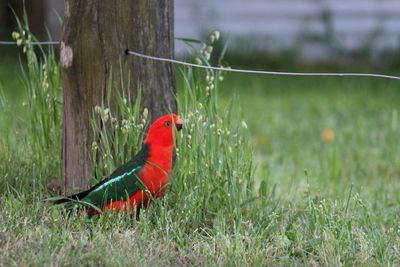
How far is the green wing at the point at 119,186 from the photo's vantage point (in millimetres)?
3410

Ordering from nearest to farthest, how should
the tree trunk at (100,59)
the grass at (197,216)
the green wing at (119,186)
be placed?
1. the grass at (197,216)
2. the green wing at (119,186)
3. the tree trunk at (100,59)

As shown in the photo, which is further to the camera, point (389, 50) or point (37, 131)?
point (389, 50)

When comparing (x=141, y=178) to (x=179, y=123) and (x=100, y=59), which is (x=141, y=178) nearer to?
(x=179, y=123)

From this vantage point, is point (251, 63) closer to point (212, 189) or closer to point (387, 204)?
point (387, 204)

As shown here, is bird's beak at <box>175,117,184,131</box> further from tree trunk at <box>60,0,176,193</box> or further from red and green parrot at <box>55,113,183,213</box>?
tree trunk at <box>60,0,176,193</box>

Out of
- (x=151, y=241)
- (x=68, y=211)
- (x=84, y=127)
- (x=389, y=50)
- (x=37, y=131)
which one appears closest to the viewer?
(x=151, y=241)

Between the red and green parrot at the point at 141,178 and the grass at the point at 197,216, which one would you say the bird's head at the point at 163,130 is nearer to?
the red and green parrot at the point at 141,178

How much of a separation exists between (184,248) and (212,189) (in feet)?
1.47

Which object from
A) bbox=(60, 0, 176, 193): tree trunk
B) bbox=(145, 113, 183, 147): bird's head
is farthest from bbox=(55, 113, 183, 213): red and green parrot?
bbox=(60, 0, 176, 193): tree trunk

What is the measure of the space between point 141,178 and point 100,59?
659 mm

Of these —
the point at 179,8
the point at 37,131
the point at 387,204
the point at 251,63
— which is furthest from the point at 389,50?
the point at 37,131

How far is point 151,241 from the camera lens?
3268 millimetres

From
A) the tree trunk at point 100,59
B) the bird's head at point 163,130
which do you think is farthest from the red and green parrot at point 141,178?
the tree trunk at point 100,59

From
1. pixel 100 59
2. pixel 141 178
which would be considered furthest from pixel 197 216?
pixel 100 59
